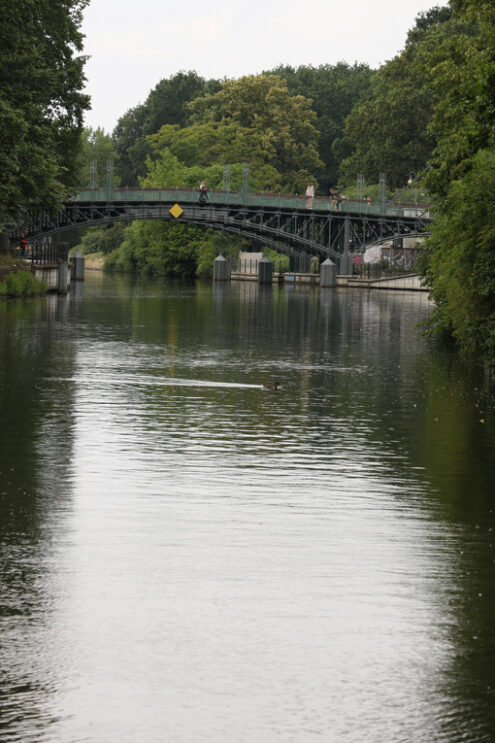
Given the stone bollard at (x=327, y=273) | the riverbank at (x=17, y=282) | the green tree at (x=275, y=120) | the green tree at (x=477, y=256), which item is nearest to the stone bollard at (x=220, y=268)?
the stone bollard at (x=327, y=273)

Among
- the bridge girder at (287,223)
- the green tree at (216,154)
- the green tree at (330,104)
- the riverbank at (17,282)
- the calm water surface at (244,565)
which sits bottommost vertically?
the calm water surface at (244,565)

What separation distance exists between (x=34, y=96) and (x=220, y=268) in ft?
205

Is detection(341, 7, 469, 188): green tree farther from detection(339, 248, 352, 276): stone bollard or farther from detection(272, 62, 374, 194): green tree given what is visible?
detection(272, 62, 374, 194): green tree

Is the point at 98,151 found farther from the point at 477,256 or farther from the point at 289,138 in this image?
the point at 477,256

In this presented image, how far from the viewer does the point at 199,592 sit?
1092 centimetres

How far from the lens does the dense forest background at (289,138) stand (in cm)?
3231

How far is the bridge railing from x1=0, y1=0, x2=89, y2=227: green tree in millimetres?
41321

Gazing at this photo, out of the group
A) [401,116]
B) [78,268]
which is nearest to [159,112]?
[401,116]

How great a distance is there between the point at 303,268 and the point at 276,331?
7783 cm

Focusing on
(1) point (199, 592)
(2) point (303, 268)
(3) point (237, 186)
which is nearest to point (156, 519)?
(1) point (199, 592)

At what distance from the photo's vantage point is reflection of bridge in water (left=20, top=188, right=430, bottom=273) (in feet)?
366

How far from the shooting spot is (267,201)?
11812 cm

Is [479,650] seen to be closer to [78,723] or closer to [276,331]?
[78,723]

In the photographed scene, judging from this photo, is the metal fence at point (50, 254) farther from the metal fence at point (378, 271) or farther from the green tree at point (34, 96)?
the metal fence at point (378, 271)
